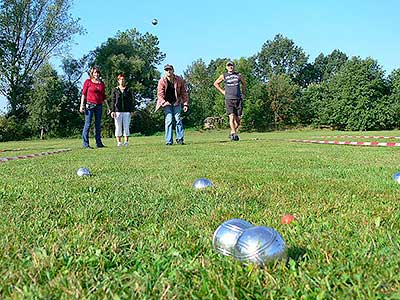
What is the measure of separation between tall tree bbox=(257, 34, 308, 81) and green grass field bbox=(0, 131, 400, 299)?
242ft

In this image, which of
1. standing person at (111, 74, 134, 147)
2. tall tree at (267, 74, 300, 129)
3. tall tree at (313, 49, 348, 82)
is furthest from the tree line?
tall tree at (313, 49, 348, 82)

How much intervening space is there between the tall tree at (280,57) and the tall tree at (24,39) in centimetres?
4505

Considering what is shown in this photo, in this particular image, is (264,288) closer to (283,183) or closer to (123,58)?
(283,183)

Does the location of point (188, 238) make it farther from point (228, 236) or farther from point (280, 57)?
point (280, 57)

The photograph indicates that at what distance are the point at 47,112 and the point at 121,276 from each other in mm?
34403

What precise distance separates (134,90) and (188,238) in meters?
38.0

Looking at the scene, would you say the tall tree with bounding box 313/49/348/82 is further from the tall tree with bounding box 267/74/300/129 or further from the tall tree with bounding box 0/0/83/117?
the tall tree with bounding box 0/0/83/117

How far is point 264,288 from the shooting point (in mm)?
1382

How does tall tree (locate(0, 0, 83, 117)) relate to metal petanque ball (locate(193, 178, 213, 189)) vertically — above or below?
above

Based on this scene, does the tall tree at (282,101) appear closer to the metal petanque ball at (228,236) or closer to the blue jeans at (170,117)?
the blue jeans at (170,117)

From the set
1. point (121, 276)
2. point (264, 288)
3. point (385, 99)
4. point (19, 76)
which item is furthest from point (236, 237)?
point (385, 99)

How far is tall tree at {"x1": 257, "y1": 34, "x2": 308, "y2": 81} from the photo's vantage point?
7500 cm

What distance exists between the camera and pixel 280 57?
249 ft

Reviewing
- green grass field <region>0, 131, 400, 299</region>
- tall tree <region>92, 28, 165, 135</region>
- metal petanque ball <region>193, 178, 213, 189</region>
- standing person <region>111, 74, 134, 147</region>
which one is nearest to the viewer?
green grass field <region>0, 131, 400, 299</region>
